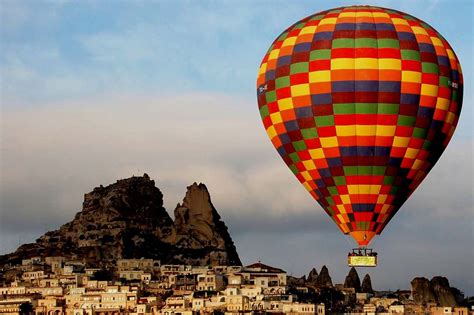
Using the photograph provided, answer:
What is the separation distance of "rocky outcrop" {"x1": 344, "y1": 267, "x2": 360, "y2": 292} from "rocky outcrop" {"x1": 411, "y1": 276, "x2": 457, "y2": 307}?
610 centimetres

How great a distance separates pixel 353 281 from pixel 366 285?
8.96ft

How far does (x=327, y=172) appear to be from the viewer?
6359cm

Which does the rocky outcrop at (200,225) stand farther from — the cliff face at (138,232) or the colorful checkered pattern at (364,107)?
the colorful checkered pattern at (364,107)

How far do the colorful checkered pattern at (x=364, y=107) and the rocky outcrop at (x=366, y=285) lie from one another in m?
99.0

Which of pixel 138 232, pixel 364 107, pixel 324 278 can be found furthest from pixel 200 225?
pixel 364 107

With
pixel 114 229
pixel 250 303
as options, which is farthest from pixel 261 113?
pixel 114 229

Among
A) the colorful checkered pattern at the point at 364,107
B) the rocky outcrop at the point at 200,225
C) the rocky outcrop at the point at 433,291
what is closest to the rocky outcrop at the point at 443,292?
the rocky outcrop at the point at 433,291

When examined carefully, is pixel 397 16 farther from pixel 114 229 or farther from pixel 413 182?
pixel 114 229

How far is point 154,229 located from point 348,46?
109 m

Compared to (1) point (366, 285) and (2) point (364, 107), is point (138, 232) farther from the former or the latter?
(2) point (364, 107)

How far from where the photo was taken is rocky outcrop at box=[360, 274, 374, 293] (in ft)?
535

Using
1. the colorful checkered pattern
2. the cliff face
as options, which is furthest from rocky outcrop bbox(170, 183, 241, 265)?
the colorful checkered pattern

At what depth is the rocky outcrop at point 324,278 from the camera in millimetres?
157625

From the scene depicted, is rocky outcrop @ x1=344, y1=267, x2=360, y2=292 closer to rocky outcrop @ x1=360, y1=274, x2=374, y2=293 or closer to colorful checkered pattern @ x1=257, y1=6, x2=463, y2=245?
rocky outcrop @ x1=360, y1=274, x2=374, y2=293
